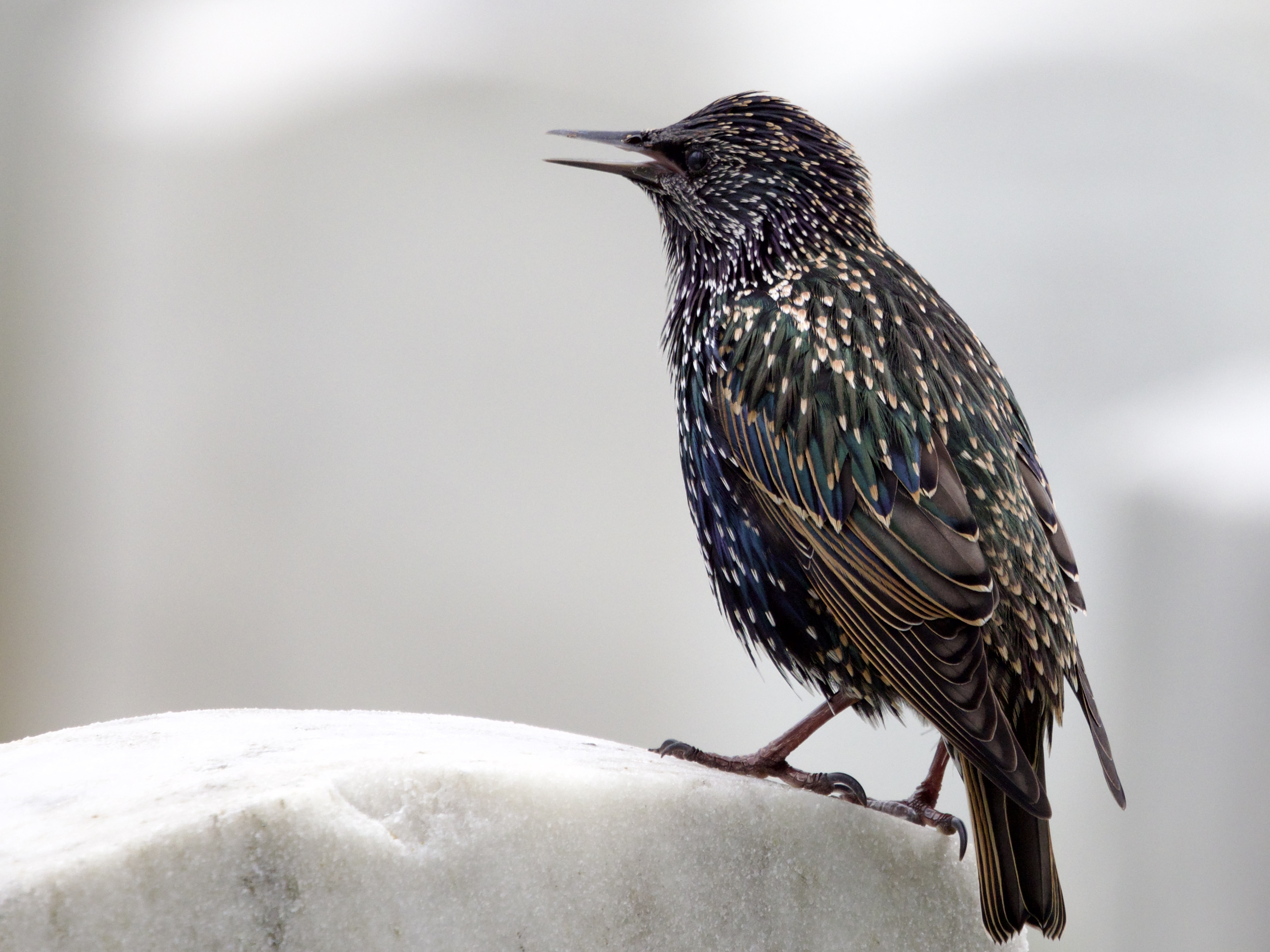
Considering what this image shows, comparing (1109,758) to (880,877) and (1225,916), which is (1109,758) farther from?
(1225,916)

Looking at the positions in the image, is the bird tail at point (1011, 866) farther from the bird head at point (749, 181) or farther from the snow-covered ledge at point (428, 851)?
the bird head at point (749, 181)

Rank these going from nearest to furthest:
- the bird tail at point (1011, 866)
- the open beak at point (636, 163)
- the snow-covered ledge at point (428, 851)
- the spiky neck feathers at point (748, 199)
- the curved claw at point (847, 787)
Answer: the snow-covered ledge at point (428, 851) < the bird tail at point (1011, 866) < the curved claw at point (847, 787) < the spiky neck feathers at point (748, 199) < the open beak at point (636, 163)

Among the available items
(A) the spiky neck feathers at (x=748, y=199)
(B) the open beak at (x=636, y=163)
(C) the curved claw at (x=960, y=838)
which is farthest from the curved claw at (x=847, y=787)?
(B) the open beak at (x=636, y=163)

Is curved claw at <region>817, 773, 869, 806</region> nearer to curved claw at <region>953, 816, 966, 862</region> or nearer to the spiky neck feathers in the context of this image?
curved claw at <region>953, 816, 966, 862</region>

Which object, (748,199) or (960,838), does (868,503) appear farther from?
(748,199)

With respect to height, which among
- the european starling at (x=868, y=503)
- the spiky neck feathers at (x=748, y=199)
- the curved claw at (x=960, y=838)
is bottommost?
the curved claw at (x=960, y=838)

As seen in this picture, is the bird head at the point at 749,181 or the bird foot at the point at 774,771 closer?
the bird foot at the point at 774,771

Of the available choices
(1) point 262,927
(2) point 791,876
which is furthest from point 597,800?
(1) point 262,927
